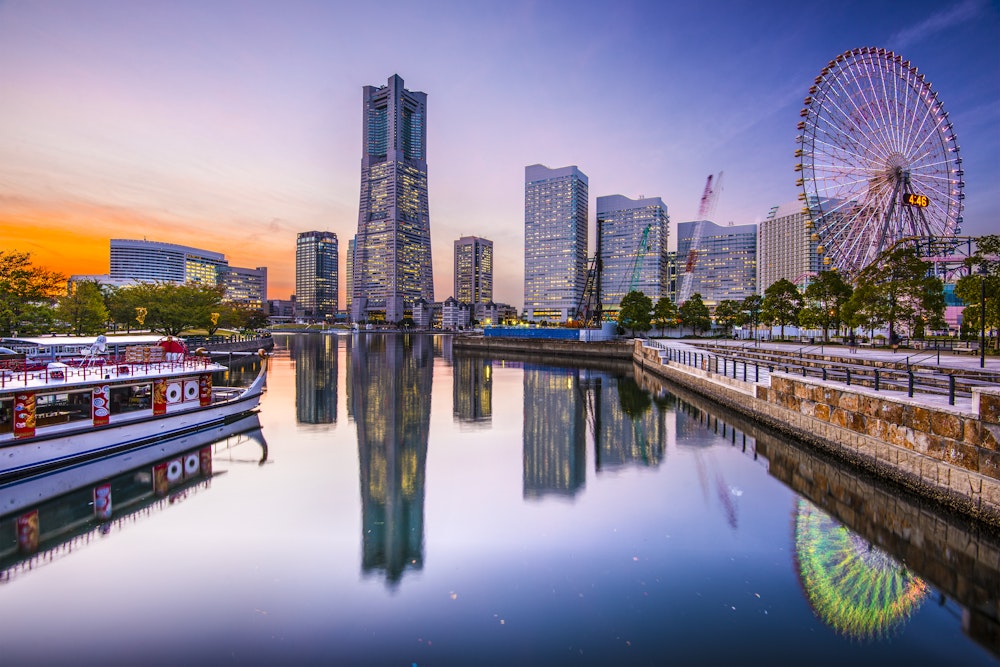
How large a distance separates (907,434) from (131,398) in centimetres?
3394

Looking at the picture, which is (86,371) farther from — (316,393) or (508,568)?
(508,568)

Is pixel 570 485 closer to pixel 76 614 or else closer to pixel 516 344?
pixel 76 614

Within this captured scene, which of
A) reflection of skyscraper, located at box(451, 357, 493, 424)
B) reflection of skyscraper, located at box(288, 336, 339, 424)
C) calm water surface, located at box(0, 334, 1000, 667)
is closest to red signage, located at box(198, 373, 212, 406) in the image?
reflection of skyscraper, located at box(288, 336, 339, 424)

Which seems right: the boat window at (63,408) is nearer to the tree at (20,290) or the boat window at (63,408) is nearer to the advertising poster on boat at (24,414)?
the advertising poster on boat at (24,414)

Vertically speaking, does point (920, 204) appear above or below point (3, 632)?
above

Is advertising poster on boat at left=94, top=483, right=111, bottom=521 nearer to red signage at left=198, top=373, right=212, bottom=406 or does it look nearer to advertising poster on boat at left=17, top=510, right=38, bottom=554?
advertising poster on boat at left=17, top=510, right=38, bottom=554

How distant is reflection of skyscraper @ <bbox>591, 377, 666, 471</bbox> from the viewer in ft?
74.6

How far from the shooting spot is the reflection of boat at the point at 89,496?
13602 millimetres

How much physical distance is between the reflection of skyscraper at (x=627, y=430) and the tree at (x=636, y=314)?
5573 centimetres

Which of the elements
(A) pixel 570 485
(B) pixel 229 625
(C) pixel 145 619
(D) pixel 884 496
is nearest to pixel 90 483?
(C) pixel 145 619

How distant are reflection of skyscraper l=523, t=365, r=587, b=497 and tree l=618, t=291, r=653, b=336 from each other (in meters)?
53.3

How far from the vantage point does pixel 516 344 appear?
333 feet

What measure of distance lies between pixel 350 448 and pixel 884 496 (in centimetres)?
2226

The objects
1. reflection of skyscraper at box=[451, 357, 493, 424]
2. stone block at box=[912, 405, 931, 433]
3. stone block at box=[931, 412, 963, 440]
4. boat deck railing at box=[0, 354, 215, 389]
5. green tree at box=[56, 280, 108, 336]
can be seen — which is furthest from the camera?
green tree at box=[56, 280, 108, 336]
